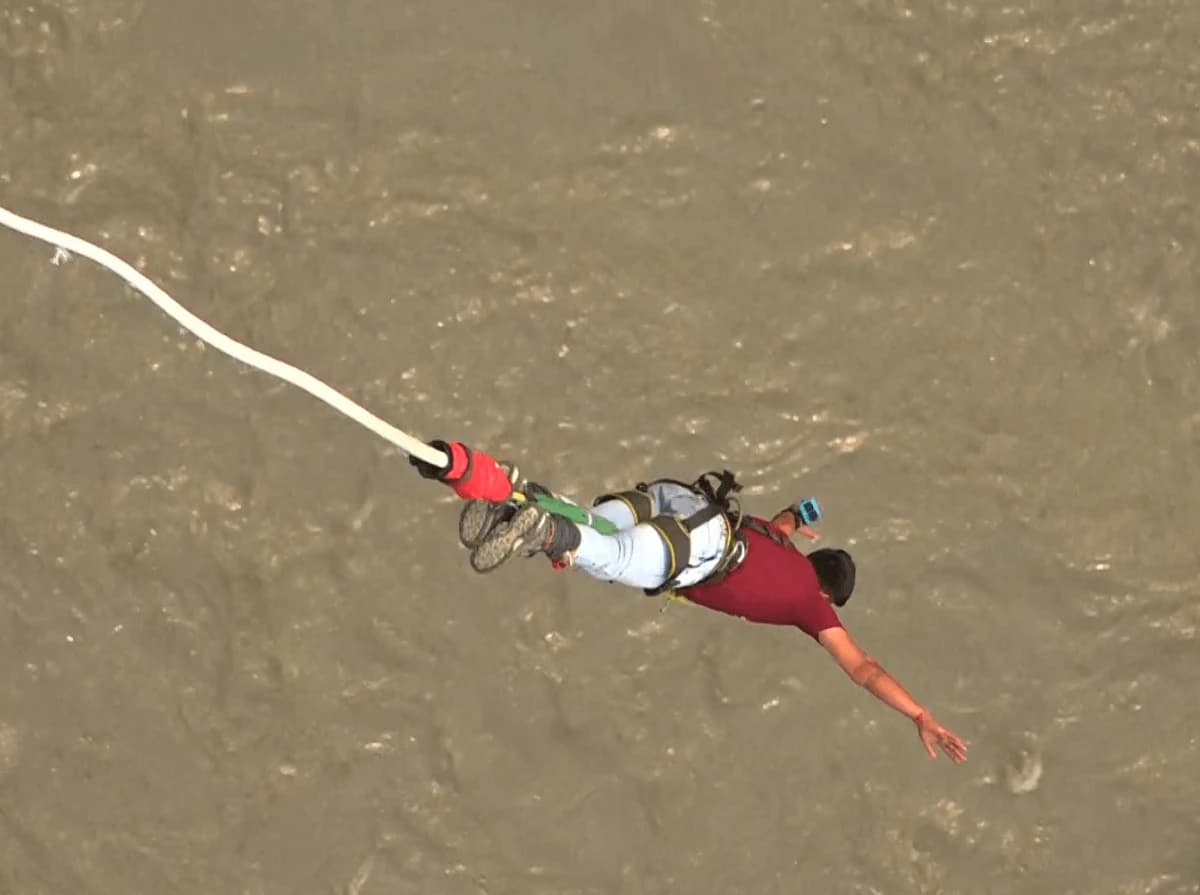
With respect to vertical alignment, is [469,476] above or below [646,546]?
below

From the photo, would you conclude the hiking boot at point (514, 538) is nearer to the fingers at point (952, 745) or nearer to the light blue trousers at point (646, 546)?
the light blue trousers at point (646, 546)

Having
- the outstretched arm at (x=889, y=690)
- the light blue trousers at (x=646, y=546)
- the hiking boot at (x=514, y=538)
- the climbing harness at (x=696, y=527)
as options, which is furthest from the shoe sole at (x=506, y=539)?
the outstretched arm at (x=889, y=690)

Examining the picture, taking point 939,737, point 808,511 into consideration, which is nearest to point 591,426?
point 808,511

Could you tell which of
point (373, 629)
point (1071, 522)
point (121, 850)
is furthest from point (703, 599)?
point (121, 850)

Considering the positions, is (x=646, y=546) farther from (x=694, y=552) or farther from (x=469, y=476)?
(x=469, y=476)

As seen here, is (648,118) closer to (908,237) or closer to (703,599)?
(908,237)

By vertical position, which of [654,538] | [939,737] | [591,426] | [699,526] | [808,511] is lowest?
[939,737]
